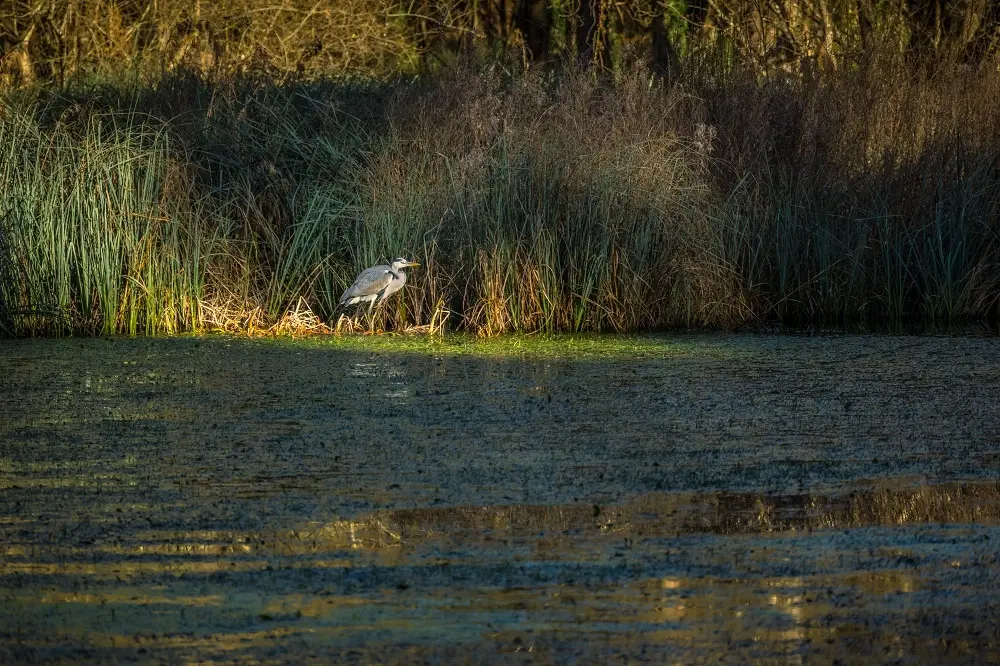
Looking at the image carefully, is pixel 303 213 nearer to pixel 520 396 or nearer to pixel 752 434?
pixel 520 396

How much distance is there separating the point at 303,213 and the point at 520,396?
326 centimetres

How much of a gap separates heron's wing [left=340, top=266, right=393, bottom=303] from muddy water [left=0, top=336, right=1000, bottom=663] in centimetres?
112

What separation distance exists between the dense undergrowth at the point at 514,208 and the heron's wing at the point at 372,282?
429mm

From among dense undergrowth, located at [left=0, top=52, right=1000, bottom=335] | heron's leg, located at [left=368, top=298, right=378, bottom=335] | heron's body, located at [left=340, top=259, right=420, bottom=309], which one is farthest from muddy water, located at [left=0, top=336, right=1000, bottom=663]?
dense undergrowth, located at [left=0, top=52, right=1000, bottom=335]

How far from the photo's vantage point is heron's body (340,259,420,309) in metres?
8.33

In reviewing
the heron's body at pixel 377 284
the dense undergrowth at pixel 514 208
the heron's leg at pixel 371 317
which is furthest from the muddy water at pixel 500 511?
the dense undergrowth at pixel 514 208

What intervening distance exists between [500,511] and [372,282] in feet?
14.0

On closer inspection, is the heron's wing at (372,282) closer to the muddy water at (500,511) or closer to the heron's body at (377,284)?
the heron's body at (377,284)

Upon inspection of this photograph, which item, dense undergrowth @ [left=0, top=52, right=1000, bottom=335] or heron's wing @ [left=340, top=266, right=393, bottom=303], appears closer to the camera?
heron's wing @ [left=340, top=266, right=393, bottom=303]

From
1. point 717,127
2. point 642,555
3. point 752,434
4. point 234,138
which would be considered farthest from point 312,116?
point 642,555

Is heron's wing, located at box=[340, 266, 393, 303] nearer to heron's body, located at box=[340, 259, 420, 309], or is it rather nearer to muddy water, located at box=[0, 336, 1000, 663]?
heron's body, located at box=[340, 259, 420, 309]

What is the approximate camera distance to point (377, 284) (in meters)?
8.34

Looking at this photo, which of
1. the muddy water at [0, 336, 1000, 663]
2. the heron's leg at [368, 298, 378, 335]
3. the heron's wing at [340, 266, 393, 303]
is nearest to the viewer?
the muddy water at [0, 336, 1000, 663]

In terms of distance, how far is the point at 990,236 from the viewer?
9234mm
